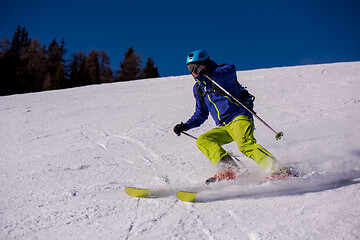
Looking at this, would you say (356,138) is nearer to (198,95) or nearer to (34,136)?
(198,95)

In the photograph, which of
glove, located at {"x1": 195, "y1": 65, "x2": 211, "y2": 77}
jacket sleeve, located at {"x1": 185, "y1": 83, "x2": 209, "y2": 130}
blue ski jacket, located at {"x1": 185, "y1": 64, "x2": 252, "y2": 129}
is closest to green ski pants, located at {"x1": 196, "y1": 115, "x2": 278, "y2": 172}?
blue ski jacket, located at {"x1": 185, "y1": 64, "x2": 252, "y2": 129}

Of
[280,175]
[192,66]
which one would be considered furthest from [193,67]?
[280,175]

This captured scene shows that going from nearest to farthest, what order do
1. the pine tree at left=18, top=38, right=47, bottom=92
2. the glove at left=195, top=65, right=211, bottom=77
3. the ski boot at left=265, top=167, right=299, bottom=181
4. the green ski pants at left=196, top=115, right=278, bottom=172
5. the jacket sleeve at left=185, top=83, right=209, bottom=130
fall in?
the ski boot at left=265, top=167, right=299, bottom=181, the green ski pants at left=196, top=115, right=278, bottom=172, the glove at left=195, top=65, right=211, bottom=77, the jacket sleeve at left=185, top=83, right=209, bottom=130, the pine tree at left=18, top=38, right=47, bottom=92

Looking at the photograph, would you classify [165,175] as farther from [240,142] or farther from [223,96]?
[223,96]

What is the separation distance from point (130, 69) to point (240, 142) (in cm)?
3326

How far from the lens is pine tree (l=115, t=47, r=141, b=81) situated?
34.3m

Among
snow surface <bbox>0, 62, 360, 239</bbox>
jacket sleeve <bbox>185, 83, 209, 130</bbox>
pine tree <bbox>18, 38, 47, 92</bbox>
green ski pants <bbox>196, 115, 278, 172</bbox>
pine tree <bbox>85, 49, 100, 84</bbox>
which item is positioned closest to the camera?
snow surface <bbox>0, 62, 360, 239</bbox>

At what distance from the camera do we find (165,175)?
329cm

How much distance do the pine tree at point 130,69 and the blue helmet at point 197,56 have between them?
105ft

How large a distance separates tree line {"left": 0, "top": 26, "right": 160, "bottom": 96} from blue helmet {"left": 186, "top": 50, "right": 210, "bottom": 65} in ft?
102

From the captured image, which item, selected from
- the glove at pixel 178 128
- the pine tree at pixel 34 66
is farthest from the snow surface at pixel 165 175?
the pine tree at pixel 34 66

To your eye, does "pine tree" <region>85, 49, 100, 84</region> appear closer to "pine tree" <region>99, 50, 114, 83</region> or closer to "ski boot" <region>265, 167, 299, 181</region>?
"pine tree" <region>99, 50, 114, 83</region>

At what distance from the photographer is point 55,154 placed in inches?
171

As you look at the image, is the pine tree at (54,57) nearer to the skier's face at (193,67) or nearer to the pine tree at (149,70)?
the pine tree at (149,70)
